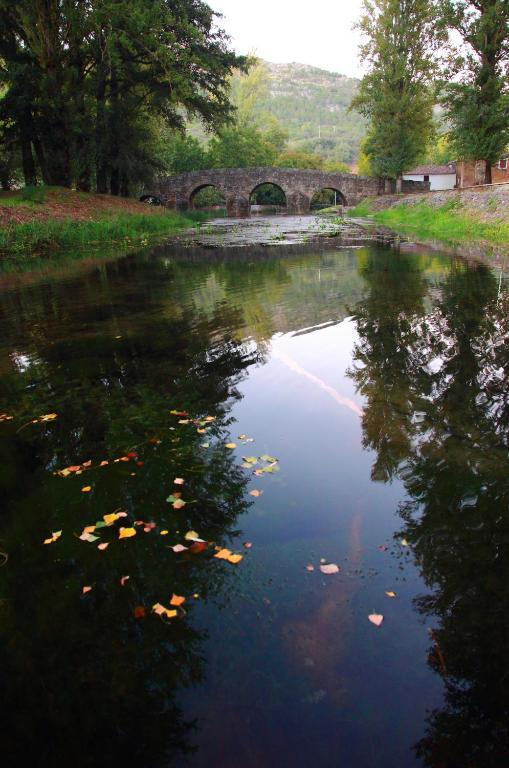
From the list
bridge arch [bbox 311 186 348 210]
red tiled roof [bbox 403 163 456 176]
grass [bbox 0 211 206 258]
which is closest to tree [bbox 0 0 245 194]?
grass [bbox 0 211 206 258]

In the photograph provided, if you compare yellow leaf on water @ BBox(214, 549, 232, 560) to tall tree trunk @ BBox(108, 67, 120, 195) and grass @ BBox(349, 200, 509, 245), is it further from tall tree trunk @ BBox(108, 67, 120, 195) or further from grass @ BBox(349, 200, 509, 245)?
tall tree trunk @ BBox(108, 67, 120, 195)

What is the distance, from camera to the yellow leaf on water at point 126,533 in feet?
10.8

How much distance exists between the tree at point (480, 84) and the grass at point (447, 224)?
4323 mm

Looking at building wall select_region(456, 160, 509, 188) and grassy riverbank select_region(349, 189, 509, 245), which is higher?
building wall select_region(456, 160, 509, 188)

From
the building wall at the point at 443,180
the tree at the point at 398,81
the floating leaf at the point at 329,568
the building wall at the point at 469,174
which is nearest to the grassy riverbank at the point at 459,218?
the tree at the point at 398,81

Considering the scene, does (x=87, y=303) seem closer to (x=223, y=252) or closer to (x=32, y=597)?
(x=32, y=597)

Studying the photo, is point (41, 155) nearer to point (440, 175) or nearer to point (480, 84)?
point (480, 84)

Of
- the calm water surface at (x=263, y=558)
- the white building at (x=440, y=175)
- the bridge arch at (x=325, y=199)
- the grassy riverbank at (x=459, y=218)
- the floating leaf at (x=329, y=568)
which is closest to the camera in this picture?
the calm water surface at (x=263, y=558)

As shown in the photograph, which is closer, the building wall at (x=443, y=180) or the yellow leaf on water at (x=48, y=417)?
the yellow leaf on water at (x=48, y=417)

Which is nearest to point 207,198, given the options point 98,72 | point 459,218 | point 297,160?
point 297,160

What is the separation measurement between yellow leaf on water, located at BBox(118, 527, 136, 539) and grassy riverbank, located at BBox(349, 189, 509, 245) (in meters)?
17.1

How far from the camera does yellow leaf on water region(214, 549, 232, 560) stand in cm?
311

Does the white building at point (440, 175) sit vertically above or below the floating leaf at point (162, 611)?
above

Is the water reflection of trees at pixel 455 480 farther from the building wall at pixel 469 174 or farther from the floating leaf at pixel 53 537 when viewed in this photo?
the building wall at pixel 469 174
